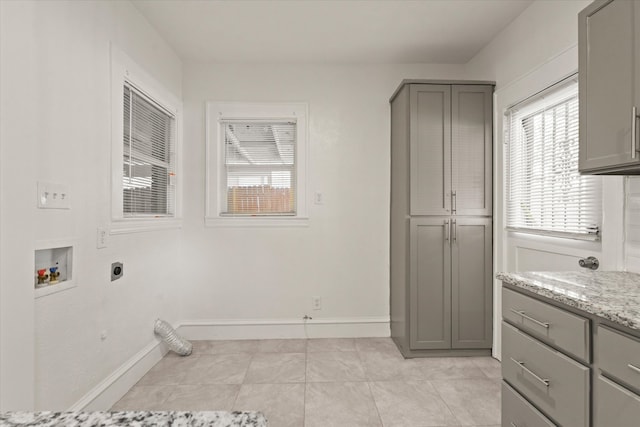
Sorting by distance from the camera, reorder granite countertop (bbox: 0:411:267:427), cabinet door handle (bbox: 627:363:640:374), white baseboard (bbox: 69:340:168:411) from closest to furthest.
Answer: granite countertop (bbox: 0:411:267:427), cabinet door handle (bbox: 627:363:640:374), white baseboard (bbox: 69:340:168:411)

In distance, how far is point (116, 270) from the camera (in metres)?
2.19

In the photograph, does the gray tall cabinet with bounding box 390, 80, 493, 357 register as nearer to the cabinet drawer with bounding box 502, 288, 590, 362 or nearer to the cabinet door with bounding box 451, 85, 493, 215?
the cabinet door with bounding box 451, 85, 493, 215

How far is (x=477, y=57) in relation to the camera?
3.13 metres

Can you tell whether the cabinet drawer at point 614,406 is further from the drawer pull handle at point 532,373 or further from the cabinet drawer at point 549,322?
the drawer pull handle at point 532,373

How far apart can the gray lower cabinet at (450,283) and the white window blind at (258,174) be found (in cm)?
135

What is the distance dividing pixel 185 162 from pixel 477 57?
299 cm

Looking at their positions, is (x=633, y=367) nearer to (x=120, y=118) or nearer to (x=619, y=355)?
(x=619, y=355)

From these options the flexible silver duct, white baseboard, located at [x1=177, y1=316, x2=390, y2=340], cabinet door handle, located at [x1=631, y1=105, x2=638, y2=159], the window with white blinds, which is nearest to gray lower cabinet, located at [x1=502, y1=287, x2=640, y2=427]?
cabinet door handle, located at [x1=631, y1=105, x2=638, y2=159]

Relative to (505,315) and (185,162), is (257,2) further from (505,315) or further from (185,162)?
(505,315)

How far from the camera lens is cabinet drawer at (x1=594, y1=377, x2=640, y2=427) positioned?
0.97 meters

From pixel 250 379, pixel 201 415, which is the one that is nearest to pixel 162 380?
pixel 250 379

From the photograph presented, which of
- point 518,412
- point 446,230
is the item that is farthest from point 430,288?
point 518,412

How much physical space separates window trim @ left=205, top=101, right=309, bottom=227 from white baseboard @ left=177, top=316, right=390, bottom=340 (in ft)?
3.17

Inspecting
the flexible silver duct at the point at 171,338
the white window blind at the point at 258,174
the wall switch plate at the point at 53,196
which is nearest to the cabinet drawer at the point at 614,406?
the wall switch plate at the point at 53,196
